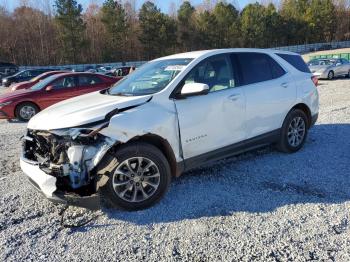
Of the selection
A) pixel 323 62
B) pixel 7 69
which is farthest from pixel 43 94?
pixel 7 69

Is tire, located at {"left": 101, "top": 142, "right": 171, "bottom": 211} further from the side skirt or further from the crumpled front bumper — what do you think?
the side skirt

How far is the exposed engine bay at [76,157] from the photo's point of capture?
3.76 m

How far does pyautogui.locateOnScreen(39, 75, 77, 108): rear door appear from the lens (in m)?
11.1

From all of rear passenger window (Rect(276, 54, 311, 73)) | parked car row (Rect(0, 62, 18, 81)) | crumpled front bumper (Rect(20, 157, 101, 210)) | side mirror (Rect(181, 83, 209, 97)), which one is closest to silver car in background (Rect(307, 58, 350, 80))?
rear passenger window (Rect(276, 54, 311, 73))

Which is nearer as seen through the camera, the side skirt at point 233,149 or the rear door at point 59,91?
the side skirt at point 233,149

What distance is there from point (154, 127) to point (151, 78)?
3.26 ft

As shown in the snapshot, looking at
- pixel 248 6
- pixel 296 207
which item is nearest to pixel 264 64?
pixel 296 207

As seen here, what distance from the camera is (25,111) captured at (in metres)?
10.9

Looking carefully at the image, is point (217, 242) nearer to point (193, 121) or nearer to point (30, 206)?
point (193, 121)

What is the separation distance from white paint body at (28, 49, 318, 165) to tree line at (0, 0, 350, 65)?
53144 millimetres

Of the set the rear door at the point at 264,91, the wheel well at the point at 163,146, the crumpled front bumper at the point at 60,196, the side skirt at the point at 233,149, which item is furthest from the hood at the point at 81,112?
the rear door at the point at 264,91

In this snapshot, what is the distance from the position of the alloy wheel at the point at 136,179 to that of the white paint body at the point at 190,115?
32 centimetres

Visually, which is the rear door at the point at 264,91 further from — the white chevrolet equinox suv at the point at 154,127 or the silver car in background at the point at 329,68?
the silver car in background at the point at 329,68

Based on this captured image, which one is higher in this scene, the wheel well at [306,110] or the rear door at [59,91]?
the rear door at [59,91]
